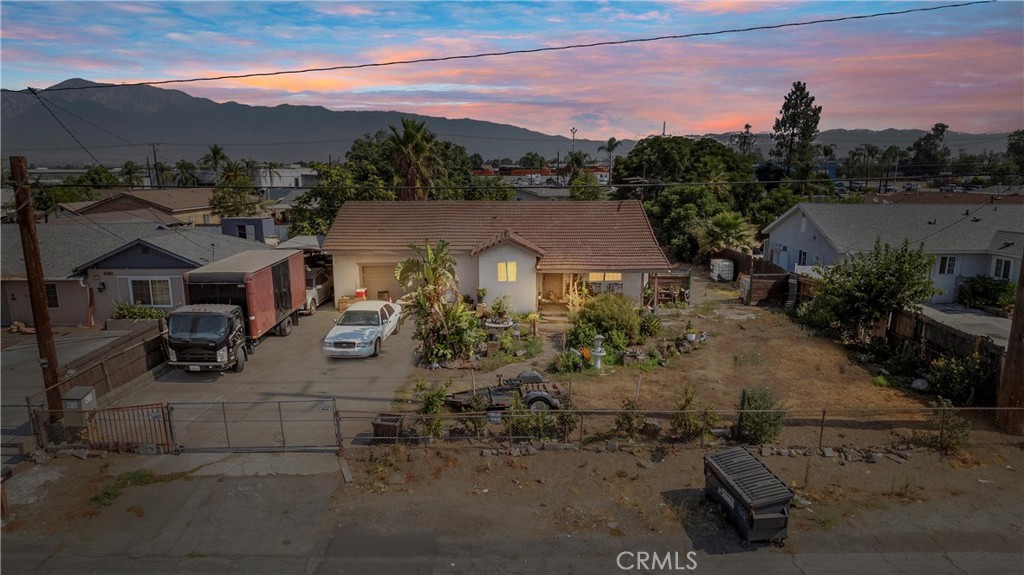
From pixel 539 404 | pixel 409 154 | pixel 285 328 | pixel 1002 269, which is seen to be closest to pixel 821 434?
pixel 539 404

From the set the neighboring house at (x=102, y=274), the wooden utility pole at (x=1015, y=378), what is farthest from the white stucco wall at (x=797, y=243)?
the neighboring house at (x=102, y=274)

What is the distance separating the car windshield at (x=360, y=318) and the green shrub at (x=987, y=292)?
28.8 m

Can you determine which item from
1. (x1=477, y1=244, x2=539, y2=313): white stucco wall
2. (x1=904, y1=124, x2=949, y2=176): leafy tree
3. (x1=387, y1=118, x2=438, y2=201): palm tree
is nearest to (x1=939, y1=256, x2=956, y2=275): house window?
(x1=477, y1=244, x2=539, y2=313): white stucco wall

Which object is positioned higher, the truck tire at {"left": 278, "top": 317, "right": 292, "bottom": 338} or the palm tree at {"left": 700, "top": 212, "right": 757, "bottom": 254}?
the palm tree at {"left": 700, "top": 212, "right": 757, "bottom": 254}

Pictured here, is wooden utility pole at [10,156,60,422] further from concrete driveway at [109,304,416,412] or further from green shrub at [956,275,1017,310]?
green shrub at [956,275,1017,310]

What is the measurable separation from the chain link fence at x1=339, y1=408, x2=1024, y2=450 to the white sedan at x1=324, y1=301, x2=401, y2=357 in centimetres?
578

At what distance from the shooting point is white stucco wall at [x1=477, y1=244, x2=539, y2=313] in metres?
25.2

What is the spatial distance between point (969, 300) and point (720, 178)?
22.8 meters

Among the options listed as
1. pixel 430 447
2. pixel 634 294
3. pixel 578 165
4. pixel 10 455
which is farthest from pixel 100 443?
pixel 578 165

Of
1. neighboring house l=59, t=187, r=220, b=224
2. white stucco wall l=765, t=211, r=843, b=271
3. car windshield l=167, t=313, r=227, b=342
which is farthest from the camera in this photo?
neighboring house l=59, t=187, r=220, b=224

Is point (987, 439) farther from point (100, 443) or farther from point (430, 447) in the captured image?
point (100, 443)

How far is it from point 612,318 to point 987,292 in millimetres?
20837

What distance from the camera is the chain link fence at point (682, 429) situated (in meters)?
12.9

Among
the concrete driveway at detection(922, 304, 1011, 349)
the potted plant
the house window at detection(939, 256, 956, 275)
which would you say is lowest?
the concrete driveway at detection(922, 304, 1011, 349)
